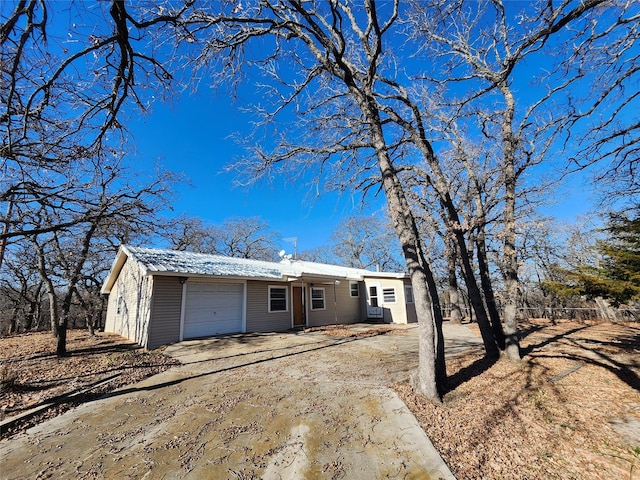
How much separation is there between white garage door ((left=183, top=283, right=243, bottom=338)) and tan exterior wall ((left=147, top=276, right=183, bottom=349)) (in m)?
0.36

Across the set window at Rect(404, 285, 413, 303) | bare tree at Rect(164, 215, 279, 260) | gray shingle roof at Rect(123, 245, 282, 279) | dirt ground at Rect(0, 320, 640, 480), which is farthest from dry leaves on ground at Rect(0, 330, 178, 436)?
bare tree at Rect(164, 215, 279, 260)

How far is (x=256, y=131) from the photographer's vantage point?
5.81 meters

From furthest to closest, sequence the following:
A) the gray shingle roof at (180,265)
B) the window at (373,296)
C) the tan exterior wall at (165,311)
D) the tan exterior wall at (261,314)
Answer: the window at (373,296)
the tan exterior wall at (261,314)
the gray shingle roof at (180,265)
the tan exterior wall at (165,311)

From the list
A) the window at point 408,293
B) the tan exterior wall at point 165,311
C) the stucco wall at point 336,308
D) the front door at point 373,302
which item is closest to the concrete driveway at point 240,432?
the tan exterior wall at point 165,311

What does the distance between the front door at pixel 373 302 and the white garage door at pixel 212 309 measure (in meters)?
8.69

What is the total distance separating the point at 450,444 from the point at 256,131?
20.3ft

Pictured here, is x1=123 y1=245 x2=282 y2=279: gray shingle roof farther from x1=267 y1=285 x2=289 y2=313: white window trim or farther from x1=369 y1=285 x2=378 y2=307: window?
x1=369 y1=285 x2=378 y2=307: window

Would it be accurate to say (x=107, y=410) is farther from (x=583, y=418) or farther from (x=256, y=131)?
(x=583, y=418)

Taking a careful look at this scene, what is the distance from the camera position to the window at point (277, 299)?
12.6 meters

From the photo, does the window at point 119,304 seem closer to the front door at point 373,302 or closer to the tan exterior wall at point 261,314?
the tan exterior wall at point 261,314

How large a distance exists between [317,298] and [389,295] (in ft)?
15.5

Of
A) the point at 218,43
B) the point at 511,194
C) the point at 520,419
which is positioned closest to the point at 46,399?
the point at 218,43

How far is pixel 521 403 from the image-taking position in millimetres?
3932

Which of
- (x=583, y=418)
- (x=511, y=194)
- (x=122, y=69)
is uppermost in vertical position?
(x=122, y=69)
